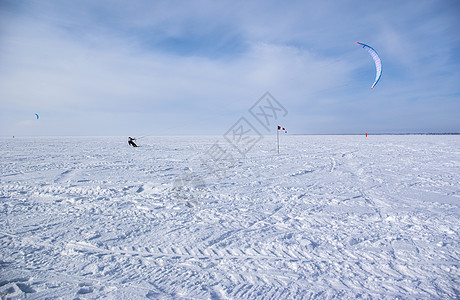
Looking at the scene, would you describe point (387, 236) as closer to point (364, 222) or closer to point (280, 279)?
point (364, 222)

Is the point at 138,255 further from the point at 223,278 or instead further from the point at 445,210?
the point at 445,210

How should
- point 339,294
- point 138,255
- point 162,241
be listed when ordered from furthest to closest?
point 162,241 < point 138,255 < point 339,294

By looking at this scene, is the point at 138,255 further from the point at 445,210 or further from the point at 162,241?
the point at 445,210

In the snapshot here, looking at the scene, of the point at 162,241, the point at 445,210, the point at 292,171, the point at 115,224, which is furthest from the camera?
the point at 292,171

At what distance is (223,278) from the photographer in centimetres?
226

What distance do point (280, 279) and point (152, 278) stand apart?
129cm

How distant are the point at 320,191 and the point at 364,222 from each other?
1.81 metres

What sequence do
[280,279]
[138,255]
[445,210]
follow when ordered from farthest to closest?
[445,210] < [138,255] < [280,279]

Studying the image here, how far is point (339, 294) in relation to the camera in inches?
81.1

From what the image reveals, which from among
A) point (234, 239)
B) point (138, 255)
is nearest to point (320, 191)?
point (234, 239)

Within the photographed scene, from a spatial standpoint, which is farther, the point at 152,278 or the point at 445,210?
the point at 445,210

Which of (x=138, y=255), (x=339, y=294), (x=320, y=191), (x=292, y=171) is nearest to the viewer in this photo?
(x=339, y=294)

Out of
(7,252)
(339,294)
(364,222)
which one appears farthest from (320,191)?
(7,252)

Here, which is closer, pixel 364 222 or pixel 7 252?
pixel 7 252
